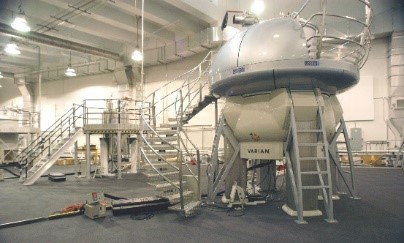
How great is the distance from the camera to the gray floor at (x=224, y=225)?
14.9ft

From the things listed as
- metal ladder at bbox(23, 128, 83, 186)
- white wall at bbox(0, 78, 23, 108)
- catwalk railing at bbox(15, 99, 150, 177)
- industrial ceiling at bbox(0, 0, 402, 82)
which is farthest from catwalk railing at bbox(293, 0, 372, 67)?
white wall at bbox(0, 78, 23, 108)

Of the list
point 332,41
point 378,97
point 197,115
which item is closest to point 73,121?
point 197,115

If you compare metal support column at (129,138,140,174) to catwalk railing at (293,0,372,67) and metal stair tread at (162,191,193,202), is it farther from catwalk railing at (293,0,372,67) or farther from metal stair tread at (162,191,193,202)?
catwalk railing at (293,0,372,67)

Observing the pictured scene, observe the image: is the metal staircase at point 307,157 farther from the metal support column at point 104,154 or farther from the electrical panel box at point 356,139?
the electrical panel box at point 356,139

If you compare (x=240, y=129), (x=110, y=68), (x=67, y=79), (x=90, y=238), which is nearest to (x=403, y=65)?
(x=240, y=129)

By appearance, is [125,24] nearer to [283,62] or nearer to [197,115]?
[197,115]

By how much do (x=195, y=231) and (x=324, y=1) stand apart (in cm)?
456

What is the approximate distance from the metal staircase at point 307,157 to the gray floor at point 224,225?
549mm

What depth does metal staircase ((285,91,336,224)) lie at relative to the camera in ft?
17.8

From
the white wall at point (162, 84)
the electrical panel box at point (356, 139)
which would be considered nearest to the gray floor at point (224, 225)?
the electrical panel box at point (356, 139)

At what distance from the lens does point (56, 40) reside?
15188mm

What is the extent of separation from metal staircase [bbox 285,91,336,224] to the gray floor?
55 cm

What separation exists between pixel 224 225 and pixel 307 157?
207 cm

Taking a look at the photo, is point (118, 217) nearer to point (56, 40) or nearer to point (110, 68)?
point (56, 40)
